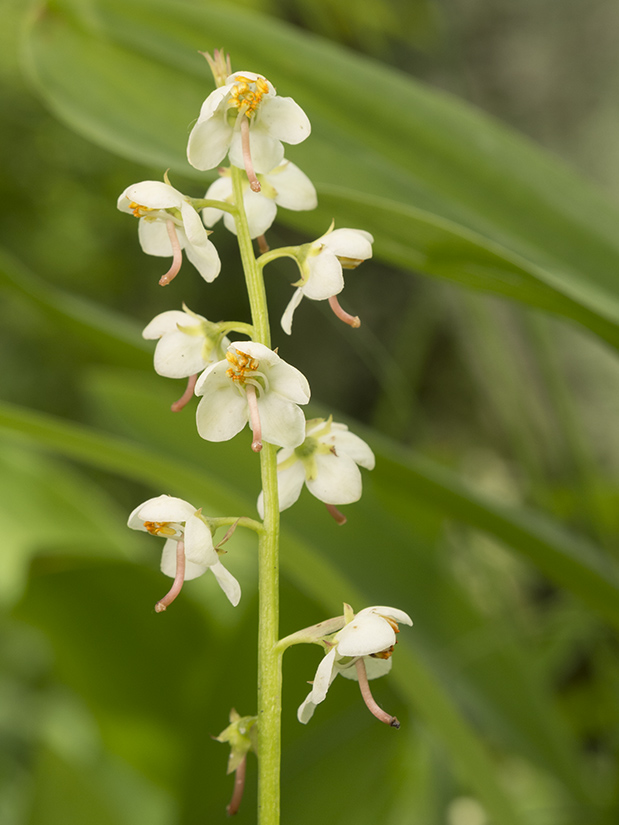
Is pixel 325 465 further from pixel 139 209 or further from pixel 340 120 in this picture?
pixel 340 120

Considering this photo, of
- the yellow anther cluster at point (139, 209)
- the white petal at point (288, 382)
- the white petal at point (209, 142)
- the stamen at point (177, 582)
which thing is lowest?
the stamen at point (177, 582)

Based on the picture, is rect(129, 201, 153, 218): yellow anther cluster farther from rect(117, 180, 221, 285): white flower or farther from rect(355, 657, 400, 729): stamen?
rect(355, 657, 400, 729): stamen

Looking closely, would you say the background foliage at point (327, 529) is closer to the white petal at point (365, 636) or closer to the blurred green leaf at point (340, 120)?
the blurred green leaf at point (340, 120)

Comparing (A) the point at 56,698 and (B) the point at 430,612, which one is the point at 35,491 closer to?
(A) the point at 56,698

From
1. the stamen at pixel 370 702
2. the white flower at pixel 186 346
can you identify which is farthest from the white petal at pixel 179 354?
the stamen at pixel 370 702

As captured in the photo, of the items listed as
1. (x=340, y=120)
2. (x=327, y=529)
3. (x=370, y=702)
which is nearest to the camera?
(x=370, y=702)

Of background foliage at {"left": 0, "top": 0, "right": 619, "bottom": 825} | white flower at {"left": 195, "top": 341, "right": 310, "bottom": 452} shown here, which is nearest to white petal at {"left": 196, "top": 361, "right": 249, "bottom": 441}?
white flower at {"left": 195, "top": 341, "right": 310, "bottom": 452}

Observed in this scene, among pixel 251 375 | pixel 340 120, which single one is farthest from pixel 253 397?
pixel 340 120
